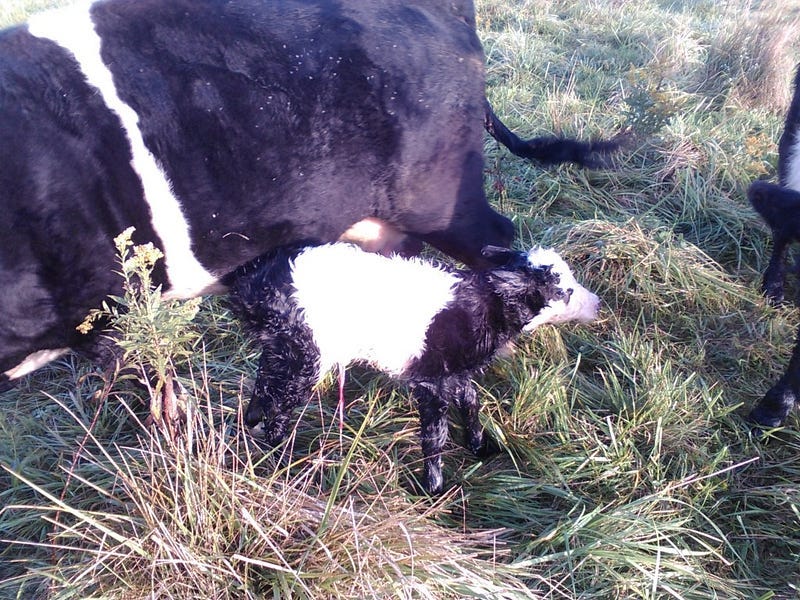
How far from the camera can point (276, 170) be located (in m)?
2.34

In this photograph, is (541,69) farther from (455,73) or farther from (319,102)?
(319,102)

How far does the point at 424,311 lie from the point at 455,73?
995 millimetres

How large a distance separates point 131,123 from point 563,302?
1.76 metres

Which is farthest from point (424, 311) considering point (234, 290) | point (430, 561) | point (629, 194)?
point (629, 194)

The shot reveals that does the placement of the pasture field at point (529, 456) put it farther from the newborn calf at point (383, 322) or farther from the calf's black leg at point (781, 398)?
the newborn calf at point (383, 322)

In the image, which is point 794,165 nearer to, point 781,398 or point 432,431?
point 781,398

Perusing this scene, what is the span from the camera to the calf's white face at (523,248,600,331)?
2631mm

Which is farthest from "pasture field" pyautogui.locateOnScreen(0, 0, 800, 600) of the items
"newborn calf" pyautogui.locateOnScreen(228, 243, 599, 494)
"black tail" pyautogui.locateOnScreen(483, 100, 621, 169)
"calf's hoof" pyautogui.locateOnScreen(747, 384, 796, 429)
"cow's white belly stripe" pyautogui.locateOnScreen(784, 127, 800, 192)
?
"cow's white belly stripe" pyautogui.locateOnScreen(784, 127, 800, 192)

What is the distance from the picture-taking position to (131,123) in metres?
2.14

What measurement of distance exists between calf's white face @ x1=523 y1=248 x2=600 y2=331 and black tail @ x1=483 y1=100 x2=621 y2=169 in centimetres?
60

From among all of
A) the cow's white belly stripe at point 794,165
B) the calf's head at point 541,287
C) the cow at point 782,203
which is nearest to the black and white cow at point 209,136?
the calf's head at point 541,287

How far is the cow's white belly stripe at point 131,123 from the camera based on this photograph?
83.4 inches

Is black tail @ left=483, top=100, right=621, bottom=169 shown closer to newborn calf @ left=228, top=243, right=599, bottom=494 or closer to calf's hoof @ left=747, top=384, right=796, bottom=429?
newborn calf @ left=228, top=243, right=599, bottom=494

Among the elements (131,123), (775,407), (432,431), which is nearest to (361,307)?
(432,431)
